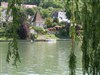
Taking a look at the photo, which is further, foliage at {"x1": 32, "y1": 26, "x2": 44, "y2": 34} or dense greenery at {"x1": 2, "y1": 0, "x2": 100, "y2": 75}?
foliage at {"x1": 32, "y1": 26, "x2": 44, "y2": 34}

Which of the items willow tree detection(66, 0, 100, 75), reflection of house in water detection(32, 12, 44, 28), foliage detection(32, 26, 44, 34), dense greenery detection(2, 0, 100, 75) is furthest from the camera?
reflection of house in water detection(32, 12, 44, 28)

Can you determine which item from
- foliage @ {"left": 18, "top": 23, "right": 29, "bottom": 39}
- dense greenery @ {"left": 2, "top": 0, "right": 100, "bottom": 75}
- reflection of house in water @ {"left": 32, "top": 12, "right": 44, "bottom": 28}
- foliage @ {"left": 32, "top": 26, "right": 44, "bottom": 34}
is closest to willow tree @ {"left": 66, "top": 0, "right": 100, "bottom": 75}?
dense greenery @ {"left": 2, "top": 0, "right": 100, "bottom": 75}

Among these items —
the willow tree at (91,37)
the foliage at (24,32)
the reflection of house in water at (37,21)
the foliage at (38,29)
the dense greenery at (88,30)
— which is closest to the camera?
the dense greenery at (88,30)

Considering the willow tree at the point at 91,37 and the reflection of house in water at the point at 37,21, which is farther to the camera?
the reflection of house in water at the point at 37,21

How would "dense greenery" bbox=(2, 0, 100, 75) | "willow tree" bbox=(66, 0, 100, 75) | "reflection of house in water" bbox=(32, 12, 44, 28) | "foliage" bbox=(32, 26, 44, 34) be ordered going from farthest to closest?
"reflection of house in water" bbox=(32, 12, 44, 28) < "foliage" bbox=(32, 26, 44, 34) < "willow tree" bbox=(66, 0, 100, 75) < "dense greenery" bbox=(2, 0, 100, 75)

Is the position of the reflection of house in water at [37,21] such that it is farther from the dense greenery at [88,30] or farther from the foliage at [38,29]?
the dense greenery at [88,30]

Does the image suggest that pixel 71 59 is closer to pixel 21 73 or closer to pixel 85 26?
pixel 85 26

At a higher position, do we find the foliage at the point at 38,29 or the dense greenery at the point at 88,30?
the dense greenery at the point at 88,30

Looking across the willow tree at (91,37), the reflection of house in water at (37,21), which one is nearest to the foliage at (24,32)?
the reflection of house in water at (37,21)

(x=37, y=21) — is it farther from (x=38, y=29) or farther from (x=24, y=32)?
(x=24, y=32)

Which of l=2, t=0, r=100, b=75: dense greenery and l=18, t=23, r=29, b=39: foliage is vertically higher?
l=2, t=0, r=100, b=75: dense greenery

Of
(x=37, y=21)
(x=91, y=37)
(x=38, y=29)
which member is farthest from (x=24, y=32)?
(x=91, y=37)

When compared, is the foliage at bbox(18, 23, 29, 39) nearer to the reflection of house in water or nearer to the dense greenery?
the reflection of house in water

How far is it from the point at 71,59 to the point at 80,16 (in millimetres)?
545
